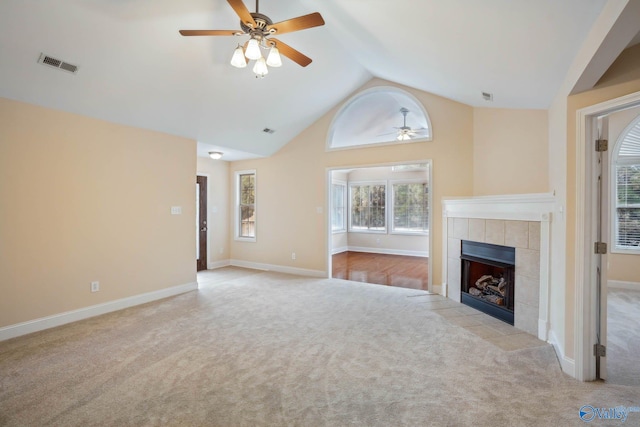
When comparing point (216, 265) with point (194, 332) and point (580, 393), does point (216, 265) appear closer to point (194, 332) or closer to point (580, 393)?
point (194, 332)

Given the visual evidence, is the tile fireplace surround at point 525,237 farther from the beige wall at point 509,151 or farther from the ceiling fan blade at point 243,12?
the ceiling fan blade at point 243,12

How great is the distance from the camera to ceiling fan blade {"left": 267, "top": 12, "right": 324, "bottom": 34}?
2.39 meters

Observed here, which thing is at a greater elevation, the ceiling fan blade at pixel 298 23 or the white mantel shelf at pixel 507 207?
the ceiling fan blade at pixel 298 23

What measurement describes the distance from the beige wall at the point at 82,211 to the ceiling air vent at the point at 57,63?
2.29 feet

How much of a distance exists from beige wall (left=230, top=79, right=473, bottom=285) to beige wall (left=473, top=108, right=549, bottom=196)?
0.16 metres

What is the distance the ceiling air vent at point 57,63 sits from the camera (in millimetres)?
2885

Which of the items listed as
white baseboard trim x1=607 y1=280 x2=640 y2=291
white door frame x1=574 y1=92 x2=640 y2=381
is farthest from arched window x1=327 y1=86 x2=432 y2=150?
white baseboard trim x1=607 y1=280 x2=640 y2=291

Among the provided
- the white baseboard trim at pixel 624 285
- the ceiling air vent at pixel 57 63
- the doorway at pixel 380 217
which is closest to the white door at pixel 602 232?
the white baseboard trim at pixel 624 285

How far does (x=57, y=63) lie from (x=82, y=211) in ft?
5.55

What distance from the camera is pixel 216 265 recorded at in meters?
7.03

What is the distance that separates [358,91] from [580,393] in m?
5.12

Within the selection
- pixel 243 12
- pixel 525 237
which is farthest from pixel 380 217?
pixel 243 12

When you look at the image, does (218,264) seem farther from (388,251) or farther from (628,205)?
(628,205)

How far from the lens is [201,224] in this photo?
6699 mm
